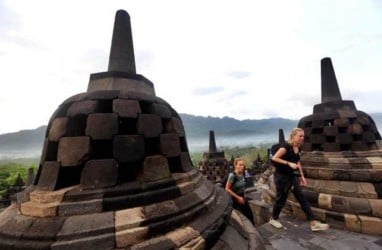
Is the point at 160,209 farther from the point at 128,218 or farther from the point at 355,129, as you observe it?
the point at 355,129

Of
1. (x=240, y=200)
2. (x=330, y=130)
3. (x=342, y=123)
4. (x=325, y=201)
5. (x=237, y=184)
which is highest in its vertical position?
→ (x=342, y=123)

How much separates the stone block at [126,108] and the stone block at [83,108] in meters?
0.27

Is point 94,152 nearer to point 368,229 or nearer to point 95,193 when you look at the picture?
point 95,193

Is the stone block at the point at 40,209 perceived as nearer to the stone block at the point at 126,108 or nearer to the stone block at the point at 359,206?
the stone block at the point at 126,108

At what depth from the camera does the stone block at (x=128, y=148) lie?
278 cm

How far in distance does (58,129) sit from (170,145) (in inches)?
60.4

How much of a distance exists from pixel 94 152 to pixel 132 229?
107 centimetres

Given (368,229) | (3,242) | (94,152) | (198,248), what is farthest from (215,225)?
(368,229)

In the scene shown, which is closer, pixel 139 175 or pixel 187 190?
pixel 139 175

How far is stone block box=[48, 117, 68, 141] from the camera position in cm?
290

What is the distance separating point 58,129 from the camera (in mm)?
2945

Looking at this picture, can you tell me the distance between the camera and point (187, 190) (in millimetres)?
3057

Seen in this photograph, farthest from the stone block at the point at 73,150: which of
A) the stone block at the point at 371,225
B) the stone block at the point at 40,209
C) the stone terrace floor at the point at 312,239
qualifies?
the stone block at the point at 371,225

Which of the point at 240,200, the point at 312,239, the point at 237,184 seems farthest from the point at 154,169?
the point at 312,239
